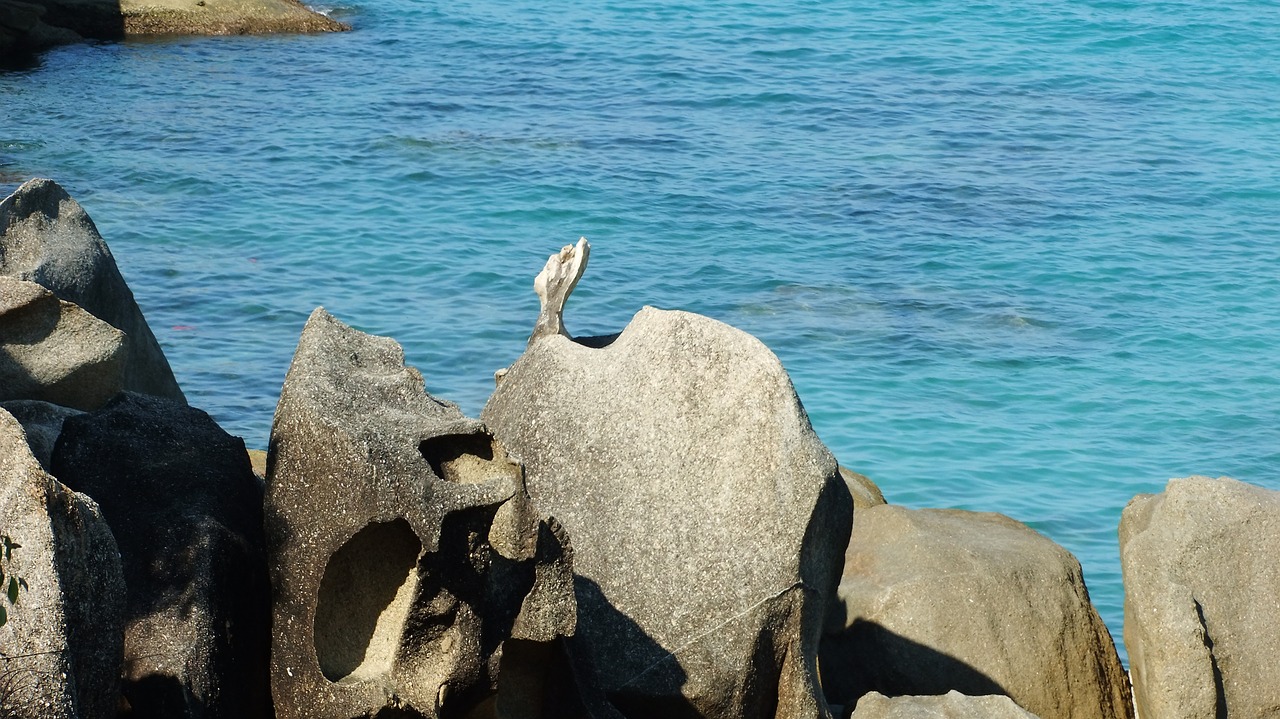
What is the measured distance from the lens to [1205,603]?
6543mm

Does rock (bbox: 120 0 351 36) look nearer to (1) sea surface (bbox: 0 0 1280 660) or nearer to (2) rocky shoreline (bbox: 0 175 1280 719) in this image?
(1) sea surface (bbox: 0 0 1280 660)

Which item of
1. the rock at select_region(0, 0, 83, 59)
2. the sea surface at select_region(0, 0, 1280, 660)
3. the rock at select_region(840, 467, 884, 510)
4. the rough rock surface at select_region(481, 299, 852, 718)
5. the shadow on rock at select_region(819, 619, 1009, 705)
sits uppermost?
the rough rock surface at select_region(481, 299, 852, 718)

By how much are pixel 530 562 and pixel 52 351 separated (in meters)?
2.72

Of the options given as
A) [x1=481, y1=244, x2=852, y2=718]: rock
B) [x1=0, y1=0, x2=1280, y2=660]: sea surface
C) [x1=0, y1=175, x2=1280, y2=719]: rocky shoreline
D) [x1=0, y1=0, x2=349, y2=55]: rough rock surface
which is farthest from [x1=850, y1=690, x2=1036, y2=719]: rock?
[x1=0, y1=0, x2=349, y2=55]: rough rock surface

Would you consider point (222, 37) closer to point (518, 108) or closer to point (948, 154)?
point (518, 108)

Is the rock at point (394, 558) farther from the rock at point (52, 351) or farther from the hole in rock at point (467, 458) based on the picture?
the rock at point (52, 351)

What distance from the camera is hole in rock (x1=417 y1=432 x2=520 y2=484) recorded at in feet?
15.8

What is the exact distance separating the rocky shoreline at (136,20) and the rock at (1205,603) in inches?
865

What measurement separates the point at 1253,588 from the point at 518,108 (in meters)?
17.1

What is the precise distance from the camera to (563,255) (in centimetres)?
830

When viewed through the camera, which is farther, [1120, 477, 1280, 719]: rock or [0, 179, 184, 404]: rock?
[0, 179, 184, 404]: rock

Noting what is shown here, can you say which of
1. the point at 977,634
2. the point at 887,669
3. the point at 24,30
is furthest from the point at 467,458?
the point at 24,30

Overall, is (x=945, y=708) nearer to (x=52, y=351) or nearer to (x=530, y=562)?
(x=530, y=562)

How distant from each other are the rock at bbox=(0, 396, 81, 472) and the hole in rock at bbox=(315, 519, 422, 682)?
1125mm
